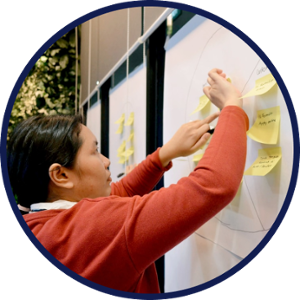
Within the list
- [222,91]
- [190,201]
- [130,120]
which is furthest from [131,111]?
[190,201]

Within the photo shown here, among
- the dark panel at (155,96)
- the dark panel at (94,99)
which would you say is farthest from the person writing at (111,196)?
the dark panel at (94,99)

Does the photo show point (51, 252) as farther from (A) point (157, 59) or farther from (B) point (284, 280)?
(A) point (157, 59)

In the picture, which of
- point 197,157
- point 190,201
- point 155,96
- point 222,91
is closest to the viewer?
point 190,201

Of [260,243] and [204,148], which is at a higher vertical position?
[204,148]

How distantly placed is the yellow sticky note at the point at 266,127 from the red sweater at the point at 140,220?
0.13 feet

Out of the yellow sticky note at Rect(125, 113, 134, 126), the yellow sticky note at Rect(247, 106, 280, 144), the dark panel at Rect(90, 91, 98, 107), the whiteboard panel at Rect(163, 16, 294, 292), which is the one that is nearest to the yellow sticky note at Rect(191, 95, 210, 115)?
the whiteboard panel at Rect(163, 16, 294, 292)

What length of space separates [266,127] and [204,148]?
0.15 m

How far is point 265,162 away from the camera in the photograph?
37cm

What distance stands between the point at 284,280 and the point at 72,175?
357mm

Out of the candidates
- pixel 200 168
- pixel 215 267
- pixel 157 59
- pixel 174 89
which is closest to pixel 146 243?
pixel 200 168

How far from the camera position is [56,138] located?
44cm

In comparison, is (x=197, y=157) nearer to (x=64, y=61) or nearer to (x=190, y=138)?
(x=190, y=138)

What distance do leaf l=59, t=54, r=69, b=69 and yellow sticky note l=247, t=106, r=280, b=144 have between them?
518 mm

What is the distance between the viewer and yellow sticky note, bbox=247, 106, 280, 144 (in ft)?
1.16
